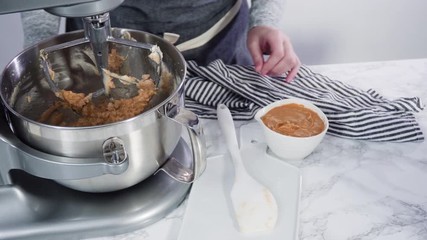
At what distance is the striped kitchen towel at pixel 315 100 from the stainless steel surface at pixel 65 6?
0.35m

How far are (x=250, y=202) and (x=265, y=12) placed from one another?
0.47 metres

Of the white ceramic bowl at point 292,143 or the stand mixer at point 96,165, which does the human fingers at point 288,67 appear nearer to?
the white ceramic bowl at point 292,143

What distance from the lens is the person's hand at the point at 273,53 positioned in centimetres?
82

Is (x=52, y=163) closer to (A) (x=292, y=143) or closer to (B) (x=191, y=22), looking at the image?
(A) (x=292, y=143)

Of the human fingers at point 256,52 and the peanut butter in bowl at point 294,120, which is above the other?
the human fingers at point 256,52

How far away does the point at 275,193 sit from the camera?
0.66 metres

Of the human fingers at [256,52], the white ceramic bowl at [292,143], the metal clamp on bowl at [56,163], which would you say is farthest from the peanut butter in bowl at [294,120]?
the metal clamp on bowl at [56,163]

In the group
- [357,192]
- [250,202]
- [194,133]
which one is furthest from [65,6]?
[357,192]

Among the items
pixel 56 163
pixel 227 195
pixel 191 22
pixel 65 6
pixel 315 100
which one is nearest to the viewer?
pixel 65 6

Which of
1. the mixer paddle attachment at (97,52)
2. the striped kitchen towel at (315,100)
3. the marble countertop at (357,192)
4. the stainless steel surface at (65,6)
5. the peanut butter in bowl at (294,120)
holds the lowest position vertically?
the marble countertop at (357,192)

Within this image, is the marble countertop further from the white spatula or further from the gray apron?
the gray apron

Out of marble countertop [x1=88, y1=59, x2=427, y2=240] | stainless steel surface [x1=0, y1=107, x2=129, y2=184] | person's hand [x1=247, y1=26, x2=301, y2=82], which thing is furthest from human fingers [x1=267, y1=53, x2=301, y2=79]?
stainless steel surface [x1=0, y1=107, x2=129, y2=184]

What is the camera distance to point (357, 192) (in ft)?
2.19

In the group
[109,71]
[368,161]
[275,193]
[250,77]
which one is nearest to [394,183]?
[368,161]
